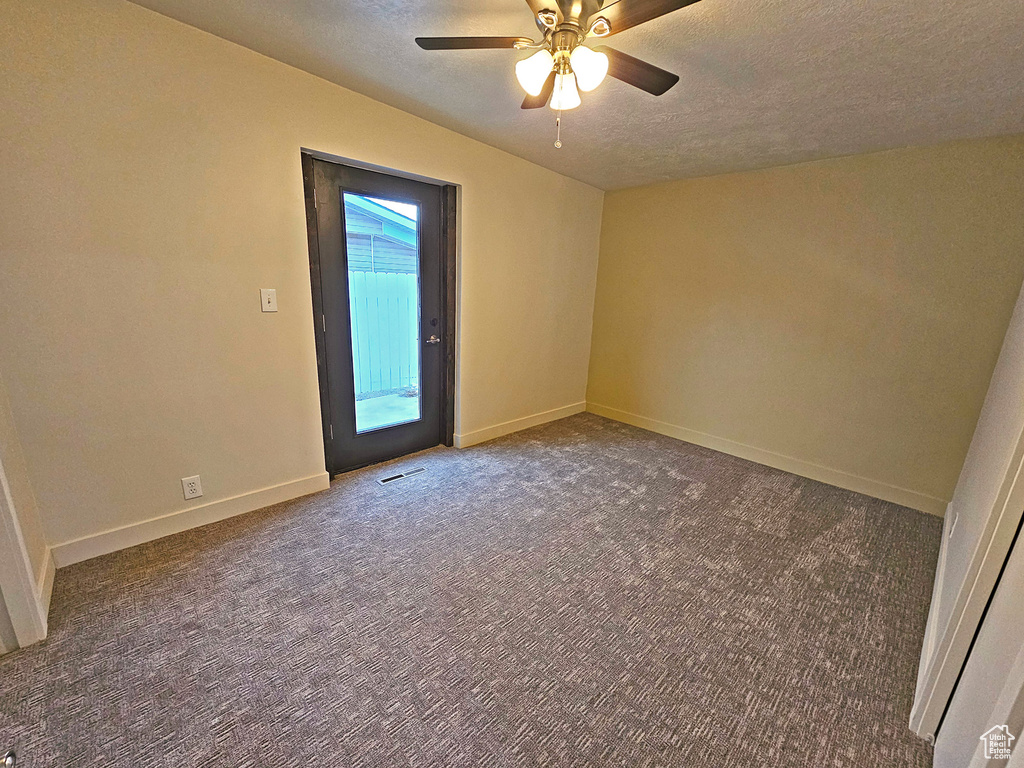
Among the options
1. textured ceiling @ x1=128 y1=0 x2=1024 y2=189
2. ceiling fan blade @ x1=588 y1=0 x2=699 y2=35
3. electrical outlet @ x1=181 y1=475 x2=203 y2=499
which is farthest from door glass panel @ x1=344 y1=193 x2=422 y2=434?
ceiling fan blade @ x1=588 y1=0 x2=699 y2=35

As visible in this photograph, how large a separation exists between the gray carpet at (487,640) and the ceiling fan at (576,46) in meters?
2.06

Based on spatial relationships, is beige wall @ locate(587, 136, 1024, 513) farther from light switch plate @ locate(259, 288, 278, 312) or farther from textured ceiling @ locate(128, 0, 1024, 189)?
light switch plate @ locate(259, 288, 278, 312)

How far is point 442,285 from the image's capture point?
3.00 m

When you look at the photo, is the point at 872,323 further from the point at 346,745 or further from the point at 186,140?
the point at 186,140

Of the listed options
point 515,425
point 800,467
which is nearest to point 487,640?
point 515,425

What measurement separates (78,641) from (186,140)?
207 cm

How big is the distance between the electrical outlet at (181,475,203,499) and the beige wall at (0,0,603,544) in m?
0.04

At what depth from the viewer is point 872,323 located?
104 inches

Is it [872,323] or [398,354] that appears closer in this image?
[872,323]

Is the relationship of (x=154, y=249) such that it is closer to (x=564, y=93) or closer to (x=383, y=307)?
(x=383, y=307)

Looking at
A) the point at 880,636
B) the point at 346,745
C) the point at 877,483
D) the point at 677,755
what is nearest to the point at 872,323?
the point at 877,483

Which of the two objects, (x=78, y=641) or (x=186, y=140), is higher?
(x=186, y=140)

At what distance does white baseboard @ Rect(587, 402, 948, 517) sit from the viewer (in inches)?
103

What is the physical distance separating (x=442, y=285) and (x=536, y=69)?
175 centimetres
